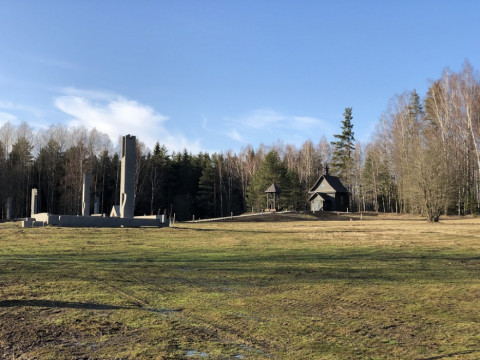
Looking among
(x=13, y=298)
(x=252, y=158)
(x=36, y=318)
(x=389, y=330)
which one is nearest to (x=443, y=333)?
(x=389, y=330)

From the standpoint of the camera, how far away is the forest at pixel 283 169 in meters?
39.7

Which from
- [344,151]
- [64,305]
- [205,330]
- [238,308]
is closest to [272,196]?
[344,151]

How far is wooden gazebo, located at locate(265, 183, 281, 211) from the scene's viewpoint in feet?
174

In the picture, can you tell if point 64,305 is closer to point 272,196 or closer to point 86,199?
point 86,199

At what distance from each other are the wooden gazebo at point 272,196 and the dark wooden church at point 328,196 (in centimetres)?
594

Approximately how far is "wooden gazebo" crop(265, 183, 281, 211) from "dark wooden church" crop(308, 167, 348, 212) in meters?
5.94

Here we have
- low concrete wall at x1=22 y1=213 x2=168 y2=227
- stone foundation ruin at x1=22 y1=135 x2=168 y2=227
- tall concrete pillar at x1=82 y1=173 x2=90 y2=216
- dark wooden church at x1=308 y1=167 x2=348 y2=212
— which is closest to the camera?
low concrete wall at x1=22 y1=213 x2=168 y2=227

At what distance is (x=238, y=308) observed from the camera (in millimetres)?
5844

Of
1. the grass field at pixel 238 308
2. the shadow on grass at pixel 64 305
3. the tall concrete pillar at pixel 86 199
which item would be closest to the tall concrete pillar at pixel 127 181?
the tall concrete pillar at pixel 86 199

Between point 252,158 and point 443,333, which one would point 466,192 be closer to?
point 252,158

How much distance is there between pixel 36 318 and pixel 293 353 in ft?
11.2

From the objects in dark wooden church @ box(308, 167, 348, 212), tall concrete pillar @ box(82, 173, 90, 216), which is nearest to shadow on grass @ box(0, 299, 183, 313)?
tall concrete pillar @ box(82, 173, 90, 216)

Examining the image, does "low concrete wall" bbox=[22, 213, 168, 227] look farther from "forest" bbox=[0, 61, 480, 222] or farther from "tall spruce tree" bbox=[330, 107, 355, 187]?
"tall spruce tree" bbox=[330, 107, 355, 187]

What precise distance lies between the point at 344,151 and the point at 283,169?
832 inches
